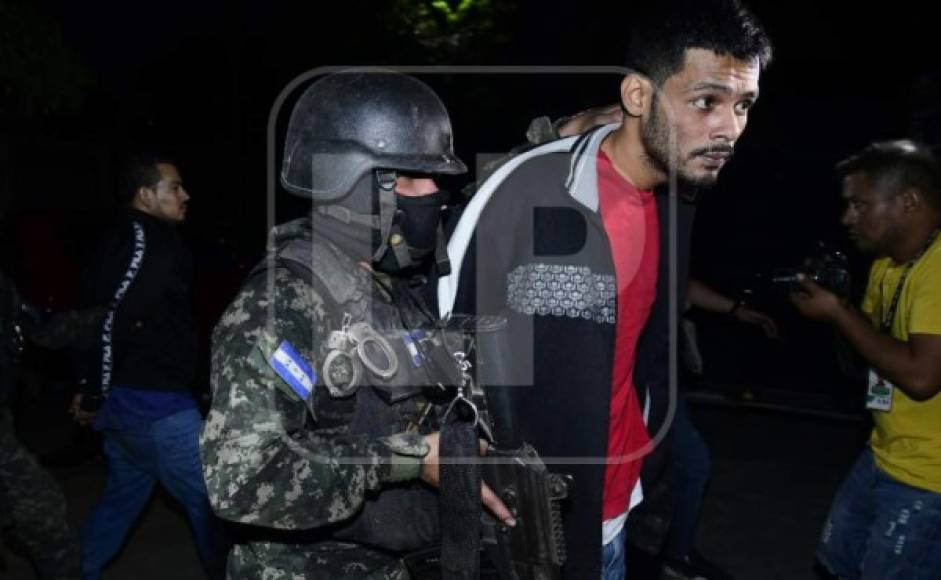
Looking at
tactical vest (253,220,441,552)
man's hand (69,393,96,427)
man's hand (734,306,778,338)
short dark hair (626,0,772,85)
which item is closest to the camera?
tactical vest (253,220,441,552)

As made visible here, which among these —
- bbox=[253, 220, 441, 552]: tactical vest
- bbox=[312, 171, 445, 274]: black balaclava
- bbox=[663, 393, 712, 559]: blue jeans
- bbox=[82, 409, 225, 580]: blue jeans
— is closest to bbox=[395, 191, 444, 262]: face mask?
bbox=[312, 171, 445, 274]: black balaclava

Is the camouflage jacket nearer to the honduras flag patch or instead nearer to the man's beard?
the honduras flag patch

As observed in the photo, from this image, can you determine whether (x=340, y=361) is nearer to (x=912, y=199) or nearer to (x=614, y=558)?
(x=614, y=558)

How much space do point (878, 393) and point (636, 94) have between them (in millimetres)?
1410

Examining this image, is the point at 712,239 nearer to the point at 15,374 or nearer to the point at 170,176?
the point at 170,176

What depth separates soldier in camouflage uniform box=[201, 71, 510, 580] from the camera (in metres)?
2.03

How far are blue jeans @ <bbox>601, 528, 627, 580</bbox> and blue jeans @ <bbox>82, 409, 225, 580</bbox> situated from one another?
195 cm

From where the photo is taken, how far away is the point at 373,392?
2188 millimetres

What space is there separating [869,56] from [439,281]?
10907 mm

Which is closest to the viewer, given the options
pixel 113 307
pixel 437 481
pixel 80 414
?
pixel 437 481

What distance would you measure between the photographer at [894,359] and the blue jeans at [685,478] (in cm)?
120

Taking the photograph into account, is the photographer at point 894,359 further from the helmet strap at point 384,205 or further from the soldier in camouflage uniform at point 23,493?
the soldier in camouflage uniform at point 23,493

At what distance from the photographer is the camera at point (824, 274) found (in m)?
3.48

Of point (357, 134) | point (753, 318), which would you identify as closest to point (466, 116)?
point (753, 318)
